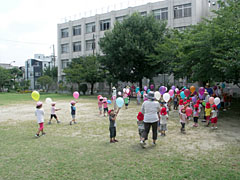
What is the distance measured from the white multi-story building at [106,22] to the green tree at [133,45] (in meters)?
2.47

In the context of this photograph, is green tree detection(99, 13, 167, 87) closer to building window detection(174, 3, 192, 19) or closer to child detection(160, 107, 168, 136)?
building window detection(174, 3, 192, 19)

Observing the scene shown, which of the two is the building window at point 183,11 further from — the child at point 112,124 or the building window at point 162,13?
A: the child at point 112,124

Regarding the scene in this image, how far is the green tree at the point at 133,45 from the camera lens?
902 inches

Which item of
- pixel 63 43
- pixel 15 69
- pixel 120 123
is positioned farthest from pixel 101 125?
pixel 15 69

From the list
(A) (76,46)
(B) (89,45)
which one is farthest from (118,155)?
(A) (76,46)

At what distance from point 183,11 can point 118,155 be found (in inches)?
→ 1158

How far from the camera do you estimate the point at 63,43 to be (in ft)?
149

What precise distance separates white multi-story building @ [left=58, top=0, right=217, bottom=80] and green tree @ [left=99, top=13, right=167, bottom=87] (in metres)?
2.47

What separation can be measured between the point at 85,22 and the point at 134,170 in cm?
4058

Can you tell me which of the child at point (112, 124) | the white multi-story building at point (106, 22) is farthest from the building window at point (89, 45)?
the child at point (112, 124)

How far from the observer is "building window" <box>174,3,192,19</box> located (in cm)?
3014

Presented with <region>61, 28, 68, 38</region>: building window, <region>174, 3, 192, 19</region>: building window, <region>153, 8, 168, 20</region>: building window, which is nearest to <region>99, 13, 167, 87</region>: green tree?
<region>174, 3, 192, 19</region>: building window

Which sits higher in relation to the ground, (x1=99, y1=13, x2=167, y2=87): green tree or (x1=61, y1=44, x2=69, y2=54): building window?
(x1=61, y1=44, x2=69, y2=54): building window

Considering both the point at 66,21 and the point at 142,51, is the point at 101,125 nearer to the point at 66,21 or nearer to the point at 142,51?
the point at 142,51
